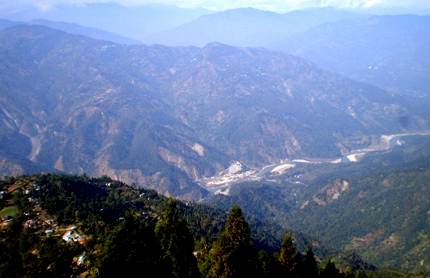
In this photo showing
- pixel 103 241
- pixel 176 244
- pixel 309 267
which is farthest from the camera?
pixel 103 241

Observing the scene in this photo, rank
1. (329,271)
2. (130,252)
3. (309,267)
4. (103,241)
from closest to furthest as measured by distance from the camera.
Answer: (130,252)
(309,267)
(103,241)
(329,271)

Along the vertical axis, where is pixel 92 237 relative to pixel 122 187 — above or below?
above

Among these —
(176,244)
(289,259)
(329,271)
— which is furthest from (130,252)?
(329,271)

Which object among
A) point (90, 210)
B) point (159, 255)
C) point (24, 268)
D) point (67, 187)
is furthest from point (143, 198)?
point (159, 255)

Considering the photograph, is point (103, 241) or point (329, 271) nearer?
point (103, 241)

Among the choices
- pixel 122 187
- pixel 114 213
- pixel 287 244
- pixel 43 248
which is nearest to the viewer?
Result: pixel 287 244

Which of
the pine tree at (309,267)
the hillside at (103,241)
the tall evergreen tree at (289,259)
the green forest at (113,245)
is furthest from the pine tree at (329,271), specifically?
the tall evergreen tree at (289,259)

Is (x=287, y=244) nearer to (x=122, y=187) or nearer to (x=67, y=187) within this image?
(x=67, y=187)

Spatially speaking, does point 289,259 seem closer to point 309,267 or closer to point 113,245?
point 309,267
